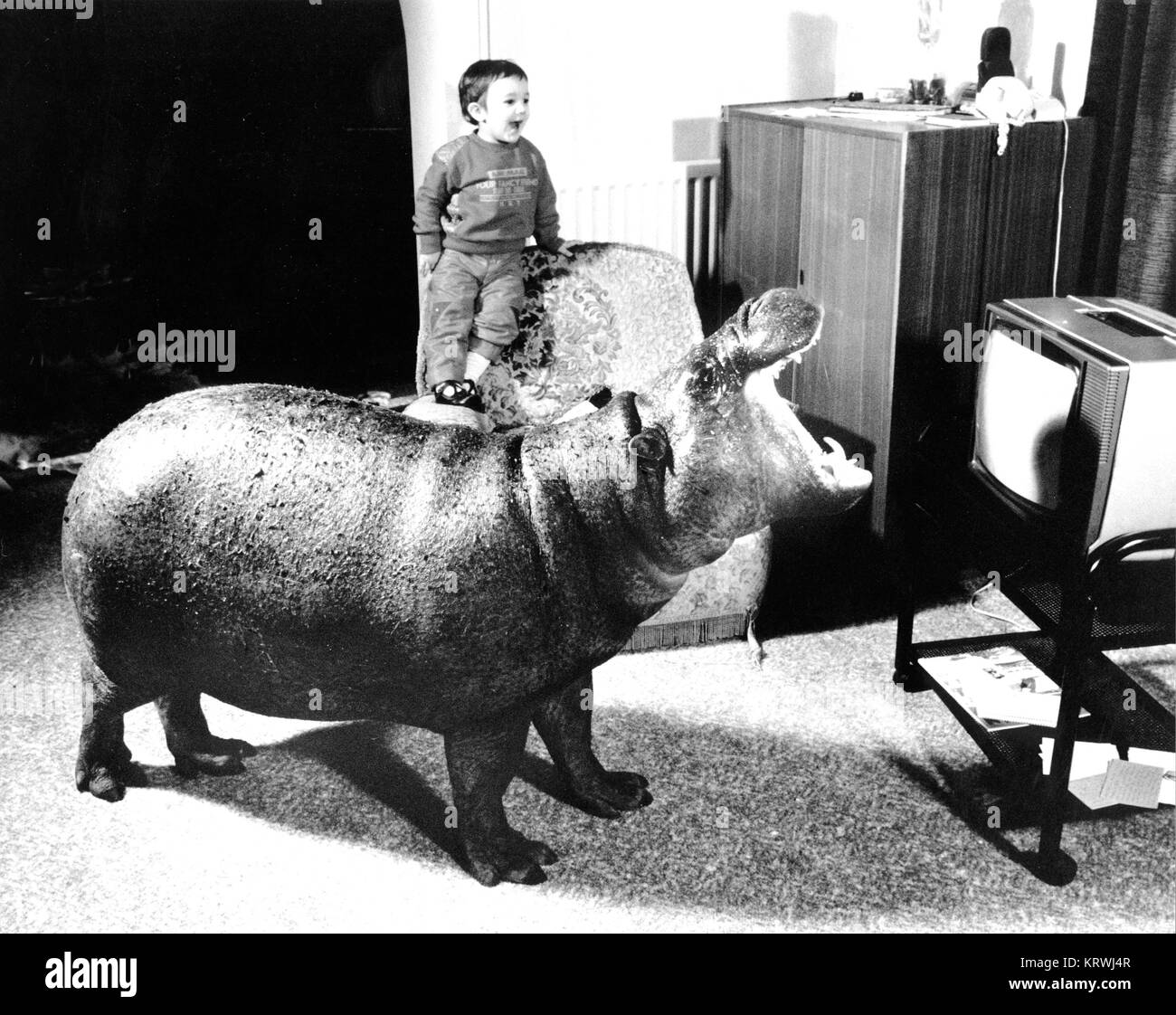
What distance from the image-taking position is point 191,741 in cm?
222

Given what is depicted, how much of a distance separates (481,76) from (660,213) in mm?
1254

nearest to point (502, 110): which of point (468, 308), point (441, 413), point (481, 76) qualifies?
point (481, 76)

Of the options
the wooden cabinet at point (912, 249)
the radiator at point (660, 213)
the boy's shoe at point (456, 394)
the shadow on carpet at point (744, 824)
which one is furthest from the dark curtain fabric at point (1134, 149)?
the boy's shoe at point (456, 394)

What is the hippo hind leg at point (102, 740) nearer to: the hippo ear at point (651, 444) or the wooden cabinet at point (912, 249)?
the hippo ear at point (651, 444)

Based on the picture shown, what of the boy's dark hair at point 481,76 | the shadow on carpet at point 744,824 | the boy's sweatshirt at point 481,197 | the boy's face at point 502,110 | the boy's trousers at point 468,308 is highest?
the boy's dark hair at point 481,76

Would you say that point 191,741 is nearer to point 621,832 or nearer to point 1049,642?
point 621,832

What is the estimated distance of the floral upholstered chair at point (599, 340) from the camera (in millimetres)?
2846

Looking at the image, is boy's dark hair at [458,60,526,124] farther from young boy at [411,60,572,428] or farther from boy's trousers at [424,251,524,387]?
boy's trousers at [424,251,524,387]

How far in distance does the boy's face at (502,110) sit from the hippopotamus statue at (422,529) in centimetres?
114

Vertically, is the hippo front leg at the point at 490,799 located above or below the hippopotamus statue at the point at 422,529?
below

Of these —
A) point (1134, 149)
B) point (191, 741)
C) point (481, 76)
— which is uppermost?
point (481, 76)

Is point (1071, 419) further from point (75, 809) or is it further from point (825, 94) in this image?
point (825, 94)

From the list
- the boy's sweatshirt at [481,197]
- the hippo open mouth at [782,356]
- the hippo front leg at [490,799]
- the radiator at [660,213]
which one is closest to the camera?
the hippo open mouth at [782,356]

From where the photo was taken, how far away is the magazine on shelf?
2387 millimetres
